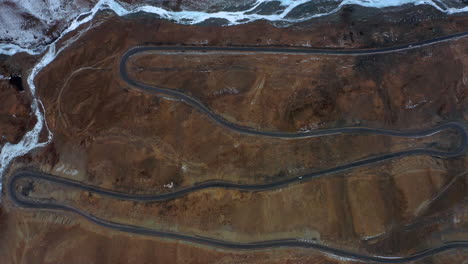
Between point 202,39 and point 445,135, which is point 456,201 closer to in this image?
point 445,135

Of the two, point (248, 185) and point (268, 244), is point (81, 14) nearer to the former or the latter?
point (248, 185)

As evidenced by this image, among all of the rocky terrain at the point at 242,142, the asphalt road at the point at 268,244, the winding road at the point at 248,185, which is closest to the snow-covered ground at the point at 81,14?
the rocky terrain at the point at 242,142

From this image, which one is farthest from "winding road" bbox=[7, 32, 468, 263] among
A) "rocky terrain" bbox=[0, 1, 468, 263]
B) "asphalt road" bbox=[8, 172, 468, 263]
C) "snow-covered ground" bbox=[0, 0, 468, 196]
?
"snow-covered ground" bbox=[0, 0, 468, 196]

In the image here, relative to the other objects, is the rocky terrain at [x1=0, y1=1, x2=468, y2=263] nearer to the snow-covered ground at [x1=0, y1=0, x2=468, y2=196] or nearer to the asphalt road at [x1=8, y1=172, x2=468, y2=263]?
the asphalt road at [x1=8, y1=172, x2=468, y2=263]

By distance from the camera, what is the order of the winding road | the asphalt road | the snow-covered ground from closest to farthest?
the asphalt road
the winding road
the snow-covered ground

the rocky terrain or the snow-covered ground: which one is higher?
the snow-covered ground

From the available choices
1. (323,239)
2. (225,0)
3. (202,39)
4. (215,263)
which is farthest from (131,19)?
(323,239)

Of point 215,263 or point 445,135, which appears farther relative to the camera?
point 445,135

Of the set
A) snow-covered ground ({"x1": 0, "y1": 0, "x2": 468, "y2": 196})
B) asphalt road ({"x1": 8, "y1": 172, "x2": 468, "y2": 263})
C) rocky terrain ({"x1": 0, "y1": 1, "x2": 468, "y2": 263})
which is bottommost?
asphalt road ({"x1": 8, "y1": 172, "x2": 468, "y2": 263})
